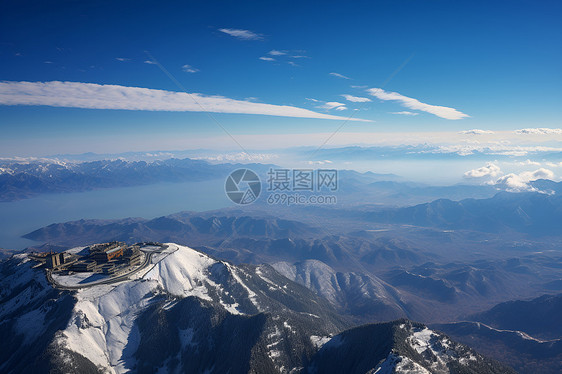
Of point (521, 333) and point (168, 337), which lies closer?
point (168, 337)

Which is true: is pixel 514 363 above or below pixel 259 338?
below

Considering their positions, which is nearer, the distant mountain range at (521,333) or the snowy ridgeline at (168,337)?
the snowy ridgeline at (168,337)

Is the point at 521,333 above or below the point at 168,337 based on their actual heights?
below

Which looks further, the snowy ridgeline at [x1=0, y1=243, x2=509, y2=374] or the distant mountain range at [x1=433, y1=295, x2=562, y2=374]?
the distant mountain range at [x1=433, y1=295, x2=562, y2=374]

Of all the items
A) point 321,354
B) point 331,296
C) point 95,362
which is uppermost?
point 95,362

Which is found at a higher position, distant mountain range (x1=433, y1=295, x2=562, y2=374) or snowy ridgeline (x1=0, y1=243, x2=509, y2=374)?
snowy ridgeline (x1=0, y1=243, x2=509, y2=374)

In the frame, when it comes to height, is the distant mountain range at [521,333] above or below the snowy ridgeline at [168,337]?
below

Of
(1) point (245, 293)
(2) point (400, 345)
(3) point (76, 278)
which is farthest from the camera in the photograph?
(1) point (245, 293)

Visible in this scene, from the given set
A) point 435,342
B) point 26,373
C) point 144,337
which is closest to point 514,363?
point 435,342

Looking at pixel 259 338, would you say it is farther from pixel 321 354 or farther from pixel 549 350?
pixel 549 350

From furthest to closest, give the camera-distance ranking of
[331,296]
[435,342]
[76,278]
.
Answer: [331,296] → [76,278] → [435,342]

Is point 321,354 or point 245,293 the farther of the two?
point 245,293
